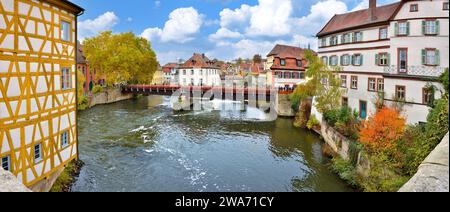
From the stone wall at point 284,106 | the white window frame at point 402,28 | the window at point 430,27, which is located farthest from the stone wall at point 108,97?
the window at point 430,27

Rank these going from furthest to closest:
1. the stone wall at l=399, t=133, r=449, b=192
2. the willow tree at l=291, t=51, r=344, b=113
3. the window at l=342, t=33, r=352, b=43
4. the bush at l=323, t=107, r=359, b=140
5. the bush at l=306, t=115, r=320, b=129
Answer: the bush at l=306, t=115, r=320, b=129 < the window at l=342, t=33, r=352, b=43 < the willow tree at l=291, t=51, r=344, b=113 < the bush at l=323, t=107, r=359, b=140 < the stone wall at l=399, t=133, r=449, b=192

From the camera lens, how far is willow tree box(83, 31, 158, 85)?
54.2m

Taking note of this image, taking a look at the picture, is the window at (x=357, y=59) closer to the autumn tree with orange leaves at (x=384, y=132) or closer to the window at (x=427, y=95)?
the window at (x=427, y=95)

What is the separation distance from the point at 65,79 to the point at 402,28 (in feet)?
62.5

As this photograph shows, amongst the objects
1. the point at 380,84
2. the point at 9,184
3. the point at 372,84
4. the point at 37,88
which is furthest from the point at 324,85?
the point at 9,184

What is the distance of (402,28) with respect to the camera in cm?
1958

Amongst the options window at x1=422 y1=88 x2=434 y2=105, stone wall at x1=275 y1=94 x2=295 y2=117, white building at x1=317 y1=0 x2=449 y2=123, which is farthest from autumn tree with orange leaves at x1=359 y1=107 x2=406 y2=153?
stone wall at x1=275 y1=94 x2=295 y2=117

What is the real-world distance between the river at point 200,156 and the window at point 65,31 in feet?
23.3

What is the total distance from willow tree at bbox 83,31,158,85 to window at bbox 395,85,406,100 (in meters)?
43.7

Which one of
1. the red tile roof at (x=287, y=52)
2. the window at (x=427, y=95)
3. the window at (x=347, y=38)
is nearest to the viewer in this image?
Result: the window at (x=427, y=95)

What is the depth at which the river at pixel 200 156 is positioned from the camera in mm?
16891

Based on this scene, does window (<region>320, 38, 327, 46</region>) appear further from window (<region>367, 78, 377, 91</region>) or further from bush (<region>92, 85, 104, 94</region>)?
bush (<region>92, 85, 104, 94</region>)
